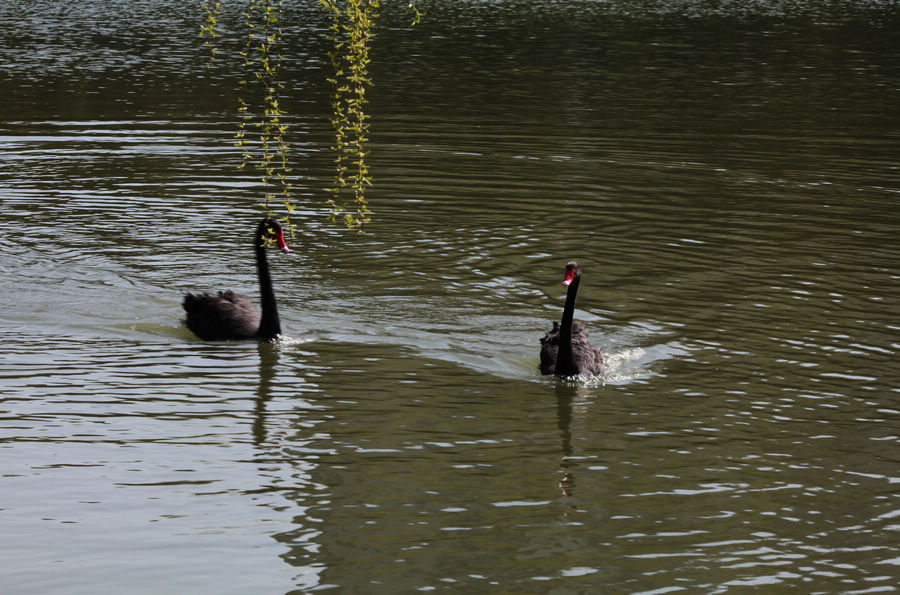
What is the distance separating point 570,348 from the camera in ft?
35.4

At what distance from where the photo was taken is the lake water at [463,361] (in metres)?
7.74

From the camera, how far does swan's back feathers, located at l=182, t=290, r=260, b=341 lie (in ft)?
39.5

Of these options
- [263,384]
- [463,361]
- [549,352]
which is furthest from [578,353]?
[263,384]

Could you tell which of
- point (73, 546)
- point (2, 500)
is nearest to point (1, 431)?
point (2, 500)

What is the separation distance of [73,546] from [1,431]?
2200 mm

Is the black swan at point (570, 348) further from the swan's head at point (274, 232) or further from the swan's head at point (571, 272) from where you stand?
the swan's head at point (274, 232)

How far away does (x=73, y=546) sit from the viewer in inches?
303

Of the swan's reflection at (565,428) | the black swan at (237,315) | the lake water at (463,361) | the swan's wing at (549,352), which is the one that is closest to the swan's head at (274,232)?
the black swan at (237,315)

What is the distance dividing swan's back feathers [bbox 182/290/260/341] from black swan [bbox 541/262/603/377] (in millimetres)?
2799

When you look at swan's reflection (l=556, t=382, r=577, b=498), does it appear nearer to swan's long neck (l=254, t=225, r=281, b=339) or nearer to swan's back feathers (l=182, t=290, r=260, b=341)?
swan's long neck (l=254, t=225, r=281, b=339)

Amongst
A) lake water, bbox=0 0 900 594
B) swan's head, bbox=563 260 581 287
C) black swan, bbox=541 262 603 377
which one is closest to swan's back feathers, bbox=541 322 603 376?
black swan, bbox=541 262 603 377

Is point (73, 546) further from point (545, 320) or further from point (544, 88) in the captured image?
point (544, 88)

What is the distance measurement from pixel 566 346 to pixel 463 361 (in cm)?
112

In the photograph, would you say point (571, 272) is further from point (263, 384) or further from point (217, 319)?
point (217, 319)
